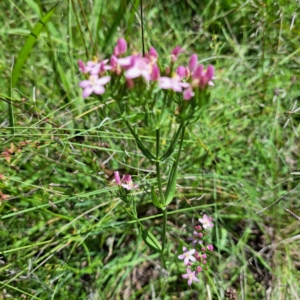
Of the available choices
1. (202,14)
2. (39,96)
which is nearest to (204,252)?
(39,96)

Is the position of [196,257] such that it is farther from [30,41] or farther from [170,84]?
[30,41]

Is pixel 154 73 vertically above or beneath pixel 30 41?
beneath

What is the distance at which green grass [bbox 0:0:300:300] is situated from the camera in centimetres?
190

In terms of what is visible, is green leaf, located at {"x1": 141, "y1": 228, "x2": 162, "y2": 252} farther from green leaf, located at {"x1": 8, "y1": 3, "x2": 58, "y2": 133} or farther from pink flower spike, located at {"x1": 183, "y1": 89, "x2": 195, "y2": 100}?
green leaf, located at {"x1": 8, "y1": 3, "x2": 58, "y2": 133}

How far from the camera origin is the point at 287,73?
8.59ft

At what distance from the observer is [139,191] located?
2.15 m

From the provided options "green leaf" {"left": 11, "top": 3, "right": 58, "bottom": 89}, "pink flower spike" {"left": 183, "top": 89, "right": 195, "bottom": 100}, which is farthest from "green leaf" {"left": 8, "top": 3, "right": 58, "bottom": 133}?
"pink flower spike" {"left": 183, "top": 89, "right": 195, "bottom": 100}

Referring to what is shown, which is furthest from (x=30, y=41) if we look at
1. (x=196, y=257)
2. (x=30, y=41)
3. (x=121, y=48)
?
(x=196, y=257)

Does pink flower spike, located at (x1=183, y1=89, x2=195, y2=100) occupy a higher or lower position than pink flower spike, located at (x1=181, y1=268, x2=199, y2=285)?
higher

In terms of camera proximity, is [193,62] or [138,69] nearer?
[138,69]

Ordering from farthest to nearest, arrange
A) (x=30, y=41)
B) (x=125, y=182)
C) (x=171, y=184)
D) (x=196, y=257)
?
1. (x=30, y=41)
2. (x=196, y=257)
3. (x=125, y=182)
4. (x=171, y=184)

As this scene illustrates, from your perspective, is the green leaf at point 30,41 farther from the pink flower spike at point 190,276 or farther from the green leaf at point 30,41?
the pink flower spike at point 190,276

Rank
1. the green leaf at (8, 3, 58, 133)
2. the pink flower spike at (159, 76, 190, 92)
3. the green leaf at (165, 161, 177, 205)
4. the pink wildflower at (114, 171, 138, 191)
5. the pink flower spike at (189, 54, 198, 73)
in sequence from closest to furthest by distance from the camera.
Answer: the pink flower spike at (159, 76, 190, 92) < the pink flower spike at (189, 54, 198, 73) < the green leaf at (165, 161, 177, 205) < the pink wildflower at (114, 171, 138, 191) < the green leaf at (8, 3, 58, 133)

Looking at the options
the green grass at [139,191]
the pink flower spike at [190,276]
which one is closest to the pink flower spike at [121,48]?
the green grass at [139,191]
